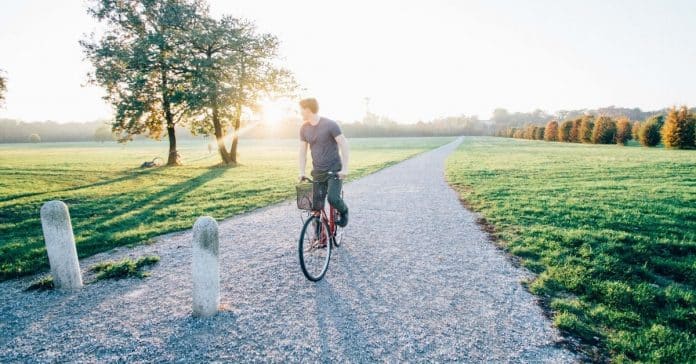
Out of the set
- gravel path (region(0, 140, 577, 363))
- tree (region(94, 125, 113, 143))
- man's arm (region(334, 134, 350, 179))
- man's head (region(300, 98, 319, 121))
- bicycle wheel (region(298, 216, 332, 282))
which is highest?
tree (region(94, 125, 113, 143))

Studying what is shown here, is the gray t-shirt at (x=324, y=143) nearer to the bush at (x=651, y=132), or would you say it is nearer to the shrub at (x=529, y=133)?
the bush at (x=651, y=132)

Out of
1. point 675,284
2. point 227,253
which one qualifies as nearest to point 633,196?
point 675,284

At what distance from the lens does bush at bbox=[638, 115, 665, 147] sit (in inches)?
1444

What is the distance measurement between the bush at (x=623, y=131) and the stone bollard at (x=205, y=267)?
5350 cm

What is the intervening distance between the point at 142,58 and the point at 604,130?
174ft

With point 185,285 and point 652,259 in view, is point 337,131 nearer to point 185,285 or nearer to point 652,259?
point 185,285

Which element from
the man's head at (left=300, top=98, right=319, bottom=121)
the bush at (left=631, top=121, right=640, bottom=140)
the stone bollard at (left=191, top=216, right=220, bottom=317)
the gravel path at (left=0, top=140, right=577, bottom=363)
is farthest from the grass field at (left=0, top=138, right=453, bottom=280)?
the bush at (left=631, top=121, right=640, bottom=140)

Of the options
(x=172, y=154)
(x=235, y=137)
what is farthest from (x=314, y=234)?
(x=172, y=154)

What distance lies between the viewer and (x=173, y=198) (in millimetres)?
11281

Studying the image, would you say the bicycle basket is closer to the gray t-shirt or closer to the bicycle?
the bicycle

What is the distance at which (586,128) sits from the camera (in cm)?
4862

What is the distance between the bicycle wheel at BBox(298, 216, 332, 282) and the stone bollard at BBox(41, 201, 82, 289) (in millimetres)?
3011

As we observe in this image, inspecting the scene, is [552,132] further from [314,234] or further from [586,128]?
[314,234]

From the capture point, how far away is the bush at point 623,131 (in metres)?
41.9
